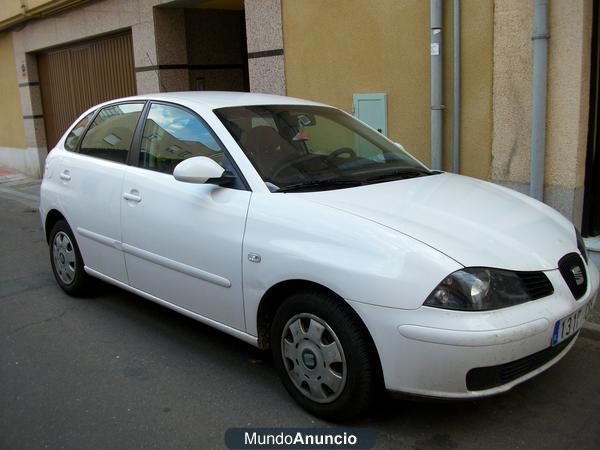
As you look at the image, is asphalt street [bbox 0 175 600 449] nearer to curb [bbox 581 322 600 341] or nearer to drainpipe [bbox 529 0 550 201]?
curb [bbox 581 322 600 341]

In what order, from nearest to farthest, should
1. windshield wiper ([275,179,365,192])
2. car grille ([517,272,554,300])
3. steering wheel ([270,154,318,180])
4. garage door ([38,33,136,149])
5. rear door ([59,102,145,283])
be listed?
car grille ([517,272,554,300]) < windshield wiper ([275,179,365,192]) < steering wheel ([270,154,318,180]) < rear door ([59,102,145,283]) < garage door ([38,33,136,149])

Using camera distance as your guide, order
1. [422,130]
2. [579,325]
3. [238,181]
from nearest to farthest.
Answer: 1. [579,325]
2. [238,181]
3. [422,130]

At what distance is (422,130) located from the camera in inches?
252

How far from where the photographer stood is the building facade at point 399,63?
5.29 m

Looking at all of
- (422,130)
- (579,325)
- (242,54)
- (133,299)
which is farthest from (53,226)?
(242,54)

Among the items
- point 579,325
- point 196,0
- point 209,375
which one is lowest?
point 209,375

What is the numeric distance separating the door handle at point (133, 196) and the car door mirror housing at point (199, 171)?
737 mm

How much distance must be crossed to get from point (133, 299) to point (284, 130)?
2.17 meters

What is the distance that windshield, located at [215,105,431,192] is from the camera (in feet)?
11.9

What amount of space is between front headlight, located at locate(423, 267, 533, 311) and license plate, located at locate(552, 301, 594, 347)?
241 mm

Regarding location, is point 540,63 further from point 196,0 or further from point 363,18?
point 196,0

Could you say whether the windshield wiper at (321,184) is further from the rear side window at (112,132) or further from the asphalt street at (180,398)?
the rear side window at (112,132)

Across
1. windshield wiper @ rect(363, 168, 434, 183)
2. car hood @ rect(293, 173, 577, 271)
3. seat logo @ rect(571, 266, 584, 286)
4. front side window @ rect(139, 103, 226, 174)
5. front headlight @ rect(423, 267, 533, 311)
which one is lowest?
seat logo @ rect(571, 266, 584, 286)

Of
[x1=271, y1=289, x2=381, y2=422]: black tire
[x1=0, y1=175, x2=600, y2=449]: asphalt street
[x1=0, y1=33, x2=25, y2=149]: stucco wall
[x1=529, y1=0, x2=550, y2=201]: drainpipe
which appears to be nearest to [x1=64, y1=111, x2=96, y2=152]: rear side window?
[x1=0, y1=175, x2=600, y2=449]: asphalt street
